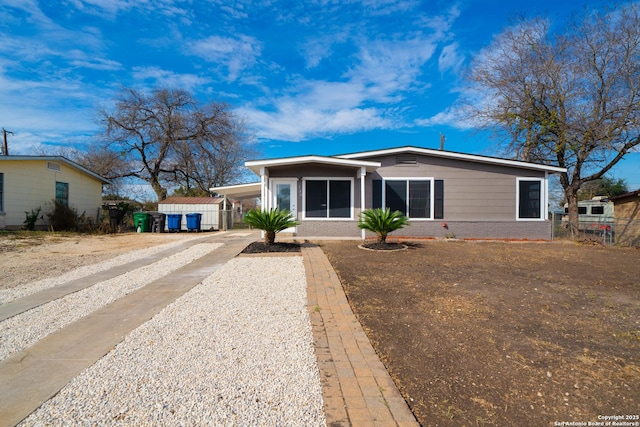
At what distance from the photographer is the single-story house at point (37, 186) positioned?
46.7ft

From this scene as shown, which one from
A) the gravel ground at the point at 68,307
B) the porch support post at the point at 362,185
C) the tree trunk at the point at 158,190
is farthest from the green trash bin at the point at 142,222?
the porch support post at the point at 362,185

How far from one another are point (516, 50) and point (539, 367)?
1796 cm

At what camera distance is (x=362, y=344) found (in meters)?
3.09

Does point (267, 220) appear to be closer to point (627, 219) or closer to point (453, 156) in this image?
point (453, 156)

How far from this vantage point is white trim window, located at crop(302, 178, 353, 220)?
11.8 m

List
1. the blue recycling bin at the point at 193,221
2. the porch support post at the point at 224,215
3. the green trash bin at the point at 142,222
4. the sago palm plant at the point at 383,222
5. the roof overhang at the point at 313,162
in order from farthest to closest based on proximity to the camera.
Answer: the porch support post at the point at 224,215 → the blue recycling bin at the point at 193,221 → the green trash bin at the point at 142,222 → the roof overhang at the point at 313,162 → the sago palm plant at the point at 383,222

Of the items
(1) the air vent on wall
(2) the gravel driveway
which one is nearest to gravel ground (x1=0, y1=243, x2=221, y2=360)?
(2) the gravel driveway

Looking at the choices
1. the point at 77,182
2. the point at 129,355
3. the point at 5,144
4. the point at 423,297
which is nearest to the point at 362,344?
the point at 423,297

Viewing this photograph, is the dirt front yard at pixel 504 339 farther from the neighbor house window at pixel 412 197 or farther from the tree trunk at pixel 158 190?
the tree trunk at pixel 158 190

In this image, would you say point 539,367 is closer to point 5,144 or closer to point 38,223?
point 38,223

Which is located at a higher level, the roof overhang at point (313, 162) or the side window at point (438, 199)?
the roof overhang at point (313, 162)

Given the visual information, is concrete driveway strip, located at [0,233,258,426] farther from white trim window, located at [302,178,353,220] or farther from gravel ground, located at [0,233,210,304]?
white trim window, located at [302,178,353,220]

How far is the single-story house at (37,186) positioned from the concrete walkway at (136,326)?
13.5m

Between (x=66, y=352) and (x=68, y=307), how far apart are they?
65.1 inches
